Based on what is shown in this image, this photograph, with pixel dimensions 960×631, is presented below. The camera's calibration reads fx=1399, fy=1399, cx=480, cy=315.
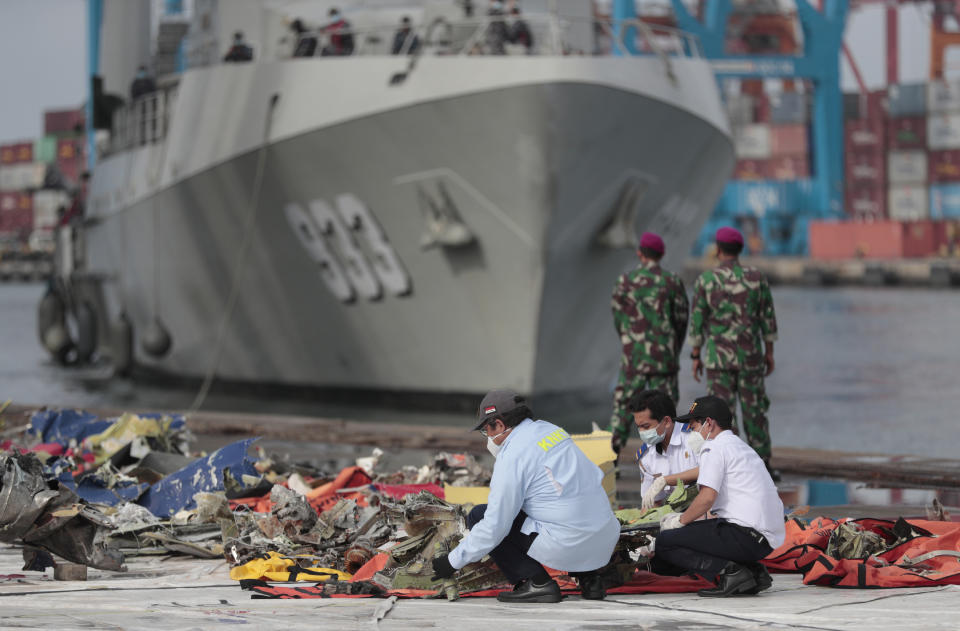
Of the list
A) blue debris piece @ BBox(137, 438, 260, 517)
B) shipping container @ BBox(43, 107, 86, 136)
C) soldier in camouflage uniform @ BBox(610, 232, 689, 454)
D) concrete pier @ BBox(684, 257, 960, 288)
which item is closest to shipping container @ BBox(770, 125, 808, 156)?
concrete pier @ BBox(684, 257, 960, 288)

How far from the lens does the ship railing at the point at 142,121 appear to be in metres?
20.7

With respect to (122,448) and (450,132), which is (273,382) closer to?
(450,132)

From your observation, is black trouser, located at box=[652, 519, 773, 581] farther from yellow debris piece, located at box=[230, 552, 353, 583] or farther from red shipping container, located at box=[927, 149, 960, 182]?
red shipping container, located at box=[927, 149, 960, 182]

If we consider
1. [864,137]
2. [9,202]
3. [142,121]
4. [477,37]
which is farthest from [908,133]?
[477,37]

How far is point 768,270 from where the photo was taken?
77625 millimetres

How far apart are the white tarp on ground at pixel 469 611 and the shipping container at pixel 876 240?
7595cm

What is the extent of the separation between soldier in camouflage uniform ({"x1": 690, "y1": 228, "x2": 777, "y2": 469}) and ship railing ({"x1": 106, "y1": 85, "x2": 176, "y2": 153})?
1317cm

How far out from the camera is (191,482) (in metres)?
8.30

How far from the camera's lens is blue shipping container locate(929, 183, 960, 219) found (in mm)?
85312

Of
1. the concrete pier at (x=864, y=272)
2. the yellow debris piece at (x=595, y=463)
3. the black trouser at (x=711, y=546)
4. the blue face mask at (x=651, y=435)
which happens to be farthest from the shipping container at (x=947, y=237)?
the black trouser at (x=711, y=546)

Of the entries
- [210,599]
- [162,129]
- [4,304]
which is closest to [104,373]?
[162,129]

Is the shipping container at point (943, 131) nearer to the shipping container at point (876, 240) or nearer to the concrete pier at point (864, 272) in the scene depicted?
the shipping container at point (876, 240)

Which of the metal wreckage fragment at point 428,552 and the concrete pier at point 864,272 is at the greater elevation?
the metal wreckage fragment at point 428,552

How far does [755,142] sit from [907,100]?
983 centimetres
